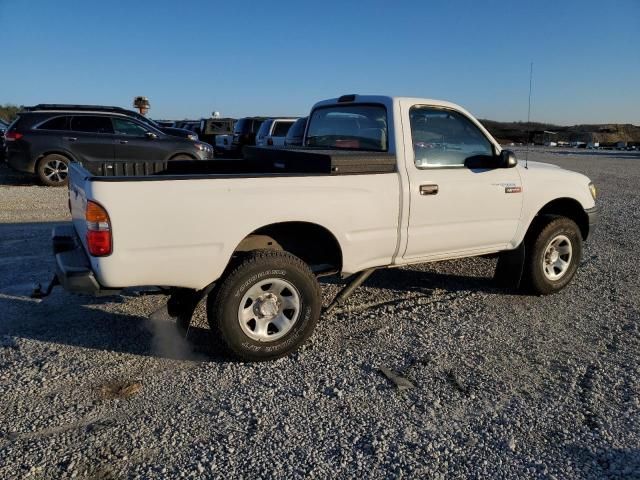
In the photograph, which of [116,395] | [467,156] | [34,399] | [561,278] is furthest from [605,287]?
[34,399]

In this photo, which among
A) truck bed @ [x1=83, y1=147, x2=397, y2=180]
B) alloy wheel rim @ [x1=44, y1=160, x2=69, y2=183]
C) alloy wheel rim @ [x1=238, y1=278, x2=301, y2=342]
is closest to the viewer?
alloy wheel rim @ [x1=238, y1=278, x2=301, y2=342]

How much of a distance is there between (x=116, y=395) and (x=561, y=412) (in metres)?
2.72

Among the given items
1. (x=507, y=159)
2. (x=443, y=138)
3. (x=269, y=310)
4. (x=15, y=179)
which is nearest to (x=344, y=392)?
(x=269, y=310)

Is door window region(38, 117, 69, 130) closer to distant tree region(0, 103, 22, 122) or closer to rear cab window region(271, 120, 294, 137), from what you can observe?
rear cab window region(271, 120, 294, 137)

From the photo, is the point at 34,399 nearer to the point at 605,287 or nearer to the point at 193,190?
the point at 193,190

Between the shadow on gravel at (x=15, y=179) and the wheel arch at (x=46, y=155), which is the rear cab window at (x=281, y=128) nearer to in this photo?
the wheel arch at (x=46, y=155)

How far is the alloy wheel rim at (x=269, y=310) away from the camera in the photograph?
12.2ft

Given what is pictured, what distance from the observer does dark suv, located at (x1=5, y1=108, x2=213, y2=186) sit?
11734 mm

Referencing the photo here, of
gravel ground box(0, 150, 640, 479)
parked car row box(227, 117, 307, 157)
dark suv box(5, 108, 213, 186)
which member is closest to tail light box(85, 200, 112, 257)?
gravel ground box(0, 150, 640, 479)

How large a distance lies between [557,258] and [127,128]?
10.3m

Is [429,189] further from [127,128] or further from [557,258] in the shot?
[127,128]

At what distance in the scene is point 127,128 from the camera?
12.5 meters

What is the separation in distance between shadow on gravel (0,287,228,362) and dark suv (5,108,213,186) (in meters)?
7.68

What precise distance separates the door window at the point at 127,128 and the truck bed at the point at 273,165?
26.2 ft
